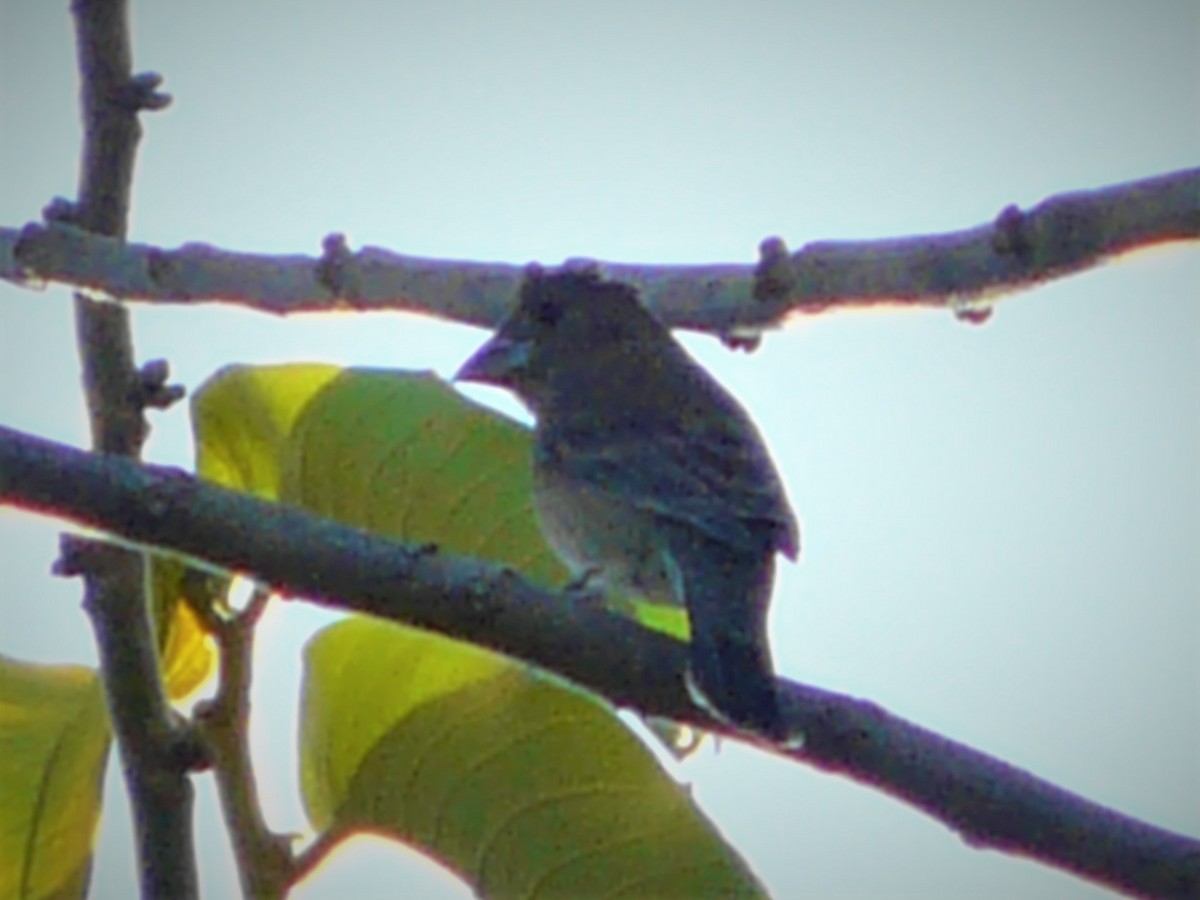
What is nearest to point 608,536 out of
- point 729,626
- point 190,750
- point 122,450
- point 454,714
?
point 729,626

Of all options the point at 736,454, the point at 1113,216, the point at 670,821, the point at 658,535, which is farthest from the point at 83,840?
the point at 736,454

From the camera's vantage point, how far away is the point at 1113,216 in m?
1.90

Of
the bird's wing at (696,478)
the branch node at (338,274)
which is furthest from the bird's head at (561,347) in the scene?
the branch node at (338,274)

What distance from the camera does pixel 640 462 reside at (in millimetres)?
3793

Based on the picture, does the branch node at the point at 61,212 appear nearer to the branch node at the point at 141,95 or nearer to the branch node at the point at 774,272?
the branch node at the point at 141,95

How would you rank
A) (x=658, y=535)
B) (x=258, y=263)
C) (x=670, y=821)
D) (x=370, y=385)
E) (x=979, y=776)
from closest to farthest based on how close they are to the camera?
(x=979, y=776) → (x=670, y=821) → (x=370, y=385) → (x=258, y=263) → (x=658, y=535)

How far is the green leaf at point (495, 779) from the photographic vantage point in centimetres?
202

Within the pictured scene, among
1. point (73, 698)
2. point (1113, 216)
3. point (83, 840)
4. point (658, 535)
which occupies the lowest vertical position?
point (83, 840)

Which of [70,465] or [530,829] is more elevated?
[70,465]

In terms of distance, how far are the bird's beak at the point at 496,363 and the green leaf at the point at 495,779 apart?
215 cm

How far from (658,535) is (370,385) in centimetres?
134

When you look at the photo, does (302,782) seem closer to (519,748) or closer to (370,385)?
(519,748)

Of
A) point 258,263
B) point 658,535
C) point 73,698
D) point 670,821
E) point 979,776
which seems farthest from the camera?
point 658,535

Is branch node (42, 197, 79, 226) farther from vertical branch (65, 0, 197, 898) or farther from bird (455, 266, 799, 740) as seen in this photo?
bird (455, 266, 799, 740)
